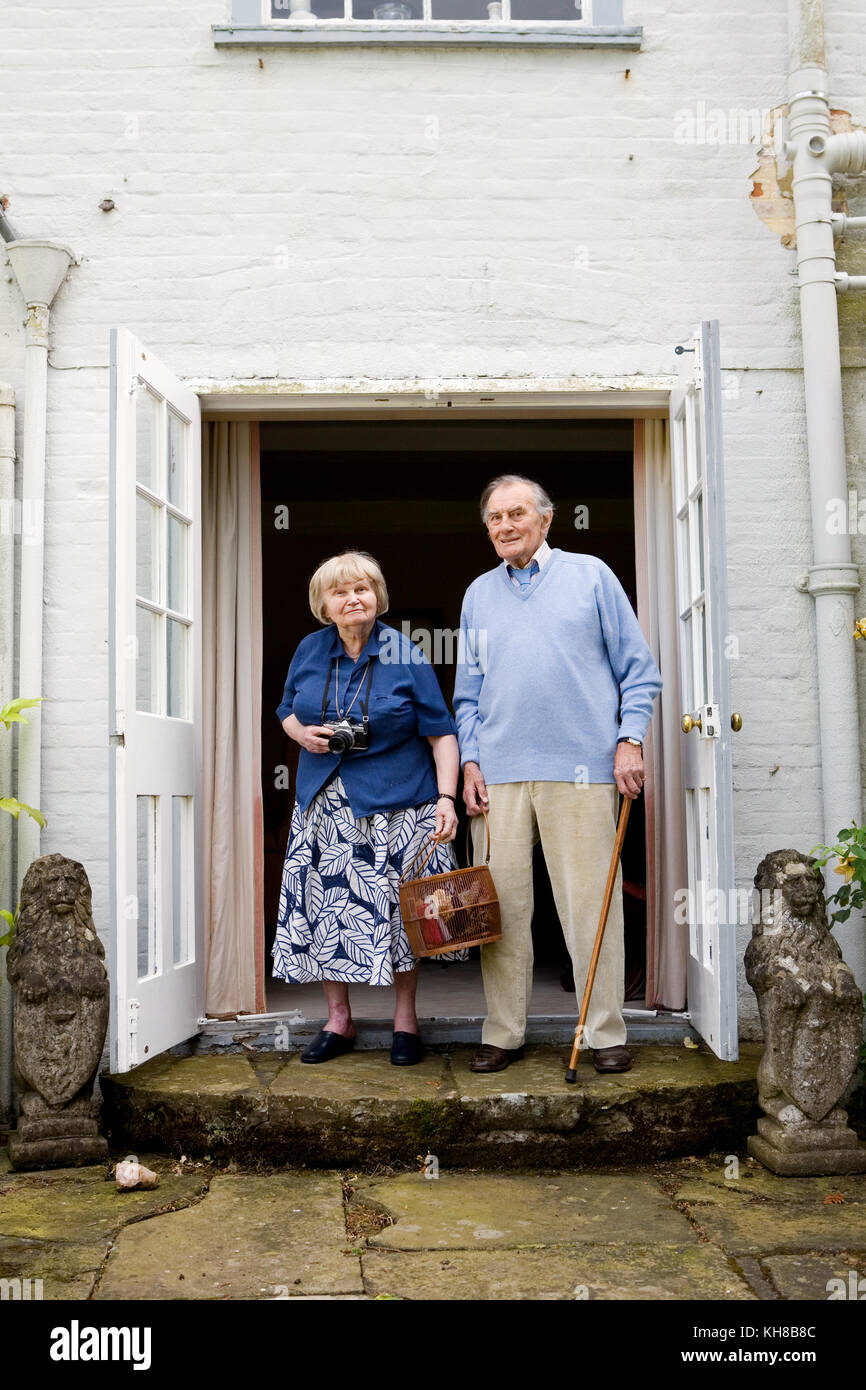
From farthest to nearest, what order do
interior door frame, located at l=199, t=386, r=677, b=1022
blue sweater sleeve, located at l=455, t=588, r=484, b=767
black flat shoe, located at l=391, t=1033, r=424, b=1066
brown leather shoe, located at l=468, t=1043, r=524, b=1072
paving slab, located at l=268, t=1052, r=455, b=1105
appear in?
interior door frame, located at l=199, t=386, r=677, b=1022 < blue sweater sleeve, located at l=455, t=588, r=484, b=767 < black flat shoe, located at l=391, t=1033, r=424, b=1066 < brown leather shoe, located at l=468, t=1043, r=524, b=1072 < paving slab, located at l=268, t=1052, r=455, b=1105

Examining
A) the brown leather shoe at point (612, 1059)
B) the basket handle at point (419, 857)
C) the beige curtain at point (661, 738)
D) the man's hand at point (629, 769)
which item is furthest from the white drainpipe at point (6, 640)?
the beige curtain at point (661, 738)

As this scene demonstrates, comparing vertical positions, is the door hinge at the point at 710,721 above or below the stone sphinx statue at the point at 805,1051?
above

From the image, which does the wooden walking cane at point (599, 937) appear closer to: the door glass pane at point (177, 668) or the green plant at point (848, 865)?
the green plant at point (848, 865)

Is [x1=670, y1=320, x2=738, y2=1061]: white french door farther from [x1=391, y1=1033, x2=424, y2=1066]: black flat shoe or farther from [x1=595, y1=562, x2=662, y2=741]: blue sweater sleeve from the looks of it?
[x1=391, y1=1033, x2=424, y2=1066]: black flat shoe

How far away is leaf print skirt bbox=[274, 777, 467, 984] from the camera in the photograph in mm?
4121

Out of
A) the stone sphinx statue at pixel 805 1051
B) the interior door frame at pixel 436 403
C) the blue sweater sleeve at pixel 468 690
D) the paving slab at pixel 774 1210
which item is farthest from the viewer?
the interior door frame at pixel 436 403

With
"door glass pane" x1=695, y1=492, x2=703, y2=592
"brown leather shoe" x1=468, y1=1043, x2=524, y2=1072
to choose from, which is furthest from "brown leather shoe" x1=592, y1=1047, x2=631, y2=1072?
"door glass pane" x1=695, y1=492, x2=703, y2=592

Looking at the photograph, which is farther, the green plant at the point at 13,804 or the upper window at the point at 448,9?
the upper window at the point at 448,9

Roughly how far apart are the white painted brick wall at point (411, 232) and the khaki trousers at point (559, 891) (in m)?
0.84

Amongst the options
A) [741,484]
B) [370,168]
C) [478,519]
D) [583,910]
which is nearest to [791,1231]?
[583,910]

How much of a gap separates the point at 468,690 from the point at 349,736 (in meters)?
0.46

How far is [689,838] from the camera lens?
175 inches

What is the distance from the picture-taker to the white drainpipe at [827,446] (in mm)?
4488

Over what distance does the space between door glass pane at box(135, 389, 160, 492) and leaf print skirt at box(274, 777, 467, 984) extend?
1261mm
